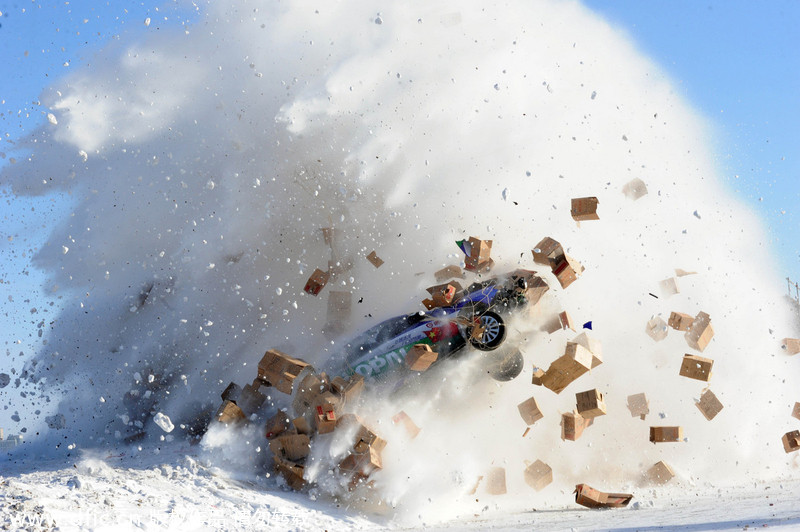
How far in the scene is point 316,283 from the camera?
992cm

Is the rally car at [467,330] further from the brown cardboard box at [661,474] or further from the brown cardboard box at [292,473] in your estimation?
the brown cardboard box at [661,474]

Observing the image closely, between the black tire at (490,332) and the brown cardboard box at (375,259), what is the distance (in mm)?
2554

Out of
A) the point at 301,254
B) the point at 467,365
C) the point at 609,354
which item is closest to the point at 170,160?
the point at 301,254

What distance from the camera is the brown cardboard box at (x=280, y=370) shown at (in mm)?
7961

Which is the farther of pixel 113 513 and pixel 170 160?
pixel 170 160

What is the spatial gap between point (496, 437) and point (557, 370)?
120 cm

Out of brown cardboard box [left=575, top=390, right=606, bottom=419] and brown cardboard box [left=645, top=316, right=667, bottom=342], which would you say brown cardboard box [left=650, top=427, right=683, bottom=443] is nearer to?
brown cardboard box [left=575, top=390, right=606, bottom=419]

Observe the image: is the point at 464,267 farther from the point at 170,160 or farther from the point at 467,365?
the point at 170,160

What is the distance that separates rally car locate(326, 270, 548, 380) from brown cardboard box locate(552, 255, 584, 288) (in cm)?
41

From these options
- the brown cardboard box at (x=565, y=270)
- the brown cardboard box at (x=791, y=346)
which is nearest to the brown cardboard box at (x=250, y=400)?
the brown cardboard box at (x=565, y=270)

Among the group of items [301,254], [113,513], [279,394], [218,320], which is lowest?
[113,513]

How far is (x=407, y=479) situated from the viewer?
280 inches

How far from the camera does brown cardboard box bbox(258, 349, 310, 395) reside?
26.1 ft

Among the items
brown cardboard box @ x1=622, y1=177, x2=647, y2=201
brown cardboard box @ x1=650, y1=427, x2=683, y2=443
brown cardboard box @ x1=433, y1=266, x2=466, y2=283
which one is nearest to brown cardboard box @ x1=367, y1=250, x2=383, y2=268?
brown cardboard box @ x1=433, y1=266, x2=466, y2=283
